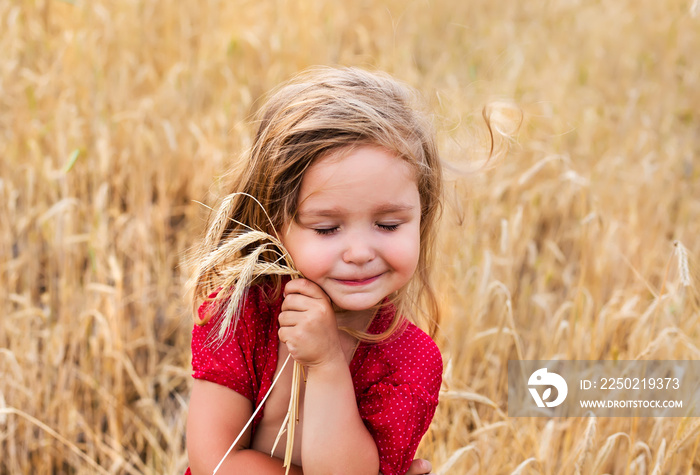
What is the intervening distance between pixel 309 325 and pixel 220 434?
0.28 meters

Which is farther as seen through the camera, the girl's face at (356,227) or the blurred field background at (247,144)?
the blurred field background at (247,144)

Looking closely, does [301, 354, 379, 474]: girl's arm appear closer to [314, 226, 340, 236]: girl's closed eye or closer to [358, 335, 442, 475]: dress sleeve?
[358, 335, 442, 475]: dress sleeve

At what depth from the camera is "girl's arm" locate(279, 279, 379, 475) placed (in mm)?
1271

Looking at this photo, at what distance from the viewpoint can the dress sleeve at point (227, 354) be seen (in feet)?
4.56

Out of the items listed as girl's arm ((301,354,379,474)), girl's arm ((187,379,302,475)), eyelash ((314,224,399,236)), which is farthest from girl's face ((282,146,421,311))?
girl's arm ((187,379,302,475))

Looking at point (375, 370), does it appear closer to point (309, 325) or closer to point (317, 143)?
point (309, 325)

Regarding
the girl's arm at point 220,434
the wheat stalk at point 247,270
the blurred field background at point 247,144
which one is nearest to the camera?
the wheat stalk at point 247,270

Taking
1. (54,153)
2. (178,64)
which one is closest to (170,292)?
(54,153)

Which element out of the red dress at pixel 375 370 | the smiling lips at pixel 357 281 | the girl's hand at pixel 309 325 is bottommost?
the red dress at pixel 375 370

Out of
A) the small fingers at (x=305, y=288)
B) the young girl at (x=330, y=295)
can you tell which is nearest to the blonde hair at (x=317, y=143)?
the young girl at (x=330, y=295)

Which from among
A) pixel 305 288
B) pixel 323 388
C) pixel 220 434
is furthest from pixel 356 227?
pixel 220 434

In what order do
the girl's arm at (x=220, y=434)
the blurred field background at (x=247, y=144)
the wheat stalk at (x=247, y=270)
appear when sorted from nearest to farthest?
the wheat stalk at (x=247, y=270), the girl's arm at (x=220, y=434), the blurred field background at (x=247, y=144)

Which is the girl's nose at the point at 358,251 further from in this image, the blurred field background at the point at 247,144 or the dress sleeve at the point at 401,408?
the blurred field background at the point at 247,144

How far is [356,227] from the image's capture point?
4.13 feet
